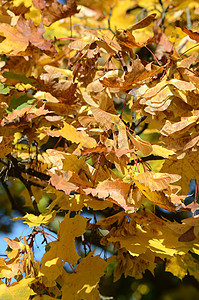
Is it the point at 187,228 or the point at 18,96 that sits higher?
the point at 18,96

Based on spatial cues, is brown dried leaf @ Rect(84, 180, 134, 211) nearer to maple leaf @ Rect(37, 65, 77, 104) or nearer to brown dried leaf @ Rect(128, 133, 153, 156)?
brown dried leaf @ Rect(128, 133, 153, 156)

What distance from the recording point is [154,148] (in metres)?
0.59

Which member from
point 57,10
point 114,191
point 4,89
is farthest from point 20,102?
point 114,191

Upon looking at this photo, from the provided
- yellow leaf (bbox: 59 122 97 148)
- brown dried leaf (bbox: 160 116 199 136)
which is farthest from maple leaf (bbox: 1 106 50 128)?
brown dried leaf (bbox: 160 116 199 136)

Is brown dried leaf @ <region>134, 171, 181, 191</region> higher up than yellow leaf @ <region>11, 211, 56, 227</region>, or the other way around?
brown dried leaf @ <region>134, 171, 181, 191</region>

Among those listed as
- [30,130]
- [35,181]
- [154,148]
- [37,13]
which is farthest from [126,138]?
[37,13]

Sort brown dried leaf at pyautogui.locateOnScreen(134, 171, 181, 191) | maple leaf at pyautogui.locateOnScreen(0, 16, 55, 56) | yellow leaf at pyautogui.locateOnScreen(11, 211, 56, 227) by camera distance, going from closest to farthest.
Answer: brown dried leaf at pyautogui.locateOnScreen(134, 171, 181, 191) → yellow leaf at pyautogui.locateOnScreen(11, 211, 56, 227) → maple leaf at pyautogui.locateOnScreen(0, 16, 55, 56)

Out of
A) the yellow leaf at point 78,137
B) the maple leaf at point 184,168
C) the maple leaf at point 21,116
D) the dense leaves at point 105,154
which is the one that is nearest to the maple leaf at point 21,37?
the dense leaves at point 105,154

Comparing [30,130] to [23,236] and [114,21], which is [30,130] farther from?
[114,21]

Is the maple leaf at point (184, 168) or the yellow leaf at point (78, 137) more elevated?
the yellow leaf at point (78, 137)

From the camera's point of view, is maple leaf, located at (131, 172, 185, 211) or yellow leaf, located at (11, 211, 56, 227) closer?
maple leaf, located at (131, 172, 185, 211)

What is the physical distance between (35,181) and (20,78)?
338mm

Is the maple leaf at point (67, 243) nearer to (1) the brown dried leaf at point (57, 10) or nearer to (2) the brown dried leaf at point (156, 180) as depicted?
(2) the brown dried leaf at point (156, 180)

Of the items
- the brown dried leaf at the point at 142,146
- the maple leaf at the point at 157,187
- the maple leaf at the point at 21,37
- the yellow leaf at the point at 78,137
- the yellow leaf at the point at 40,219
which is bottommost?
the yellow leaf at the point at 40,219
